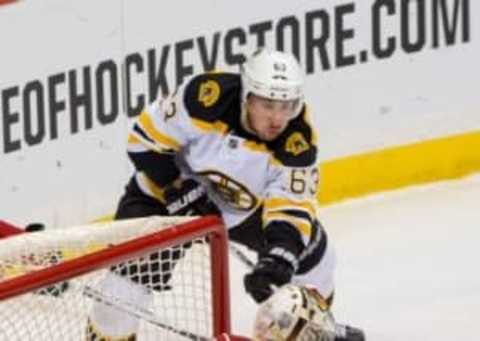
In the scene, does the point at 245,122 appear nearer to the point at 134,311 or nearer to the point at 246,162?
the point at 246,162

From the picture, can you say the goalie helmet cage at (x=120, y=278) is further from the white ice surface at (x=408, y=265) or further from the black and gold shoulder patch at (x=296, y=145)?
the white ice surface at (x=408, y=265)

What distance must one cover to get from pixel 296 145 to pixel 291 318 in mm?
737

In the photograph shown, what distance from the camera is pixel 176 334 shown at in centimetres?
480

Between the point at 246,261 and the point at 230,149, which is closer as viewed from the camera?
the point at 230,149

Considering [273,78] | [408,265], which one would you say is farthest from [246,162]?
[408,265]

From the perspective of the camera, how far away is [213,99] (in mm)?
5312

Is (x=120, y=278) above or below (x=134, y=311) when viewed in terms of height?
above

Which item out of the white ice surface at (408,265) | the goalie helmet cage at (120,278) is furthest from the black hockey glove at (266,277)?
the white ice surface at (408,265)

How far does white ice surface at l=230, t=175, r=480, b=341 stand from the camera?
591 cm

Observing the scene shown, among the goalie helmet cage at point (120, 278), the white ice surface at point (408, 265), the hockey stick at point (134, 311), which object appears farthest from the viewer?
the white ice surface at point (408, 265)

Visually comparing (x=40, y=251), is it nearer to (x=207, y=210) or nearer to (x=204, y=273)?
(x=204, y=273)

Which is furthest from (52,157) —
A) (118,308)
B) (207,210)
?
(118,308)

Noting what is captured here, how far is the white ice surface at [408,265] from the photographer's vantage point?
591cm

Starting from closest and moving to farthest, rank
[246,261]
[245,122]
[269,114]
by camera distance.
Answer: [269,114], [245,122], [246,261]
